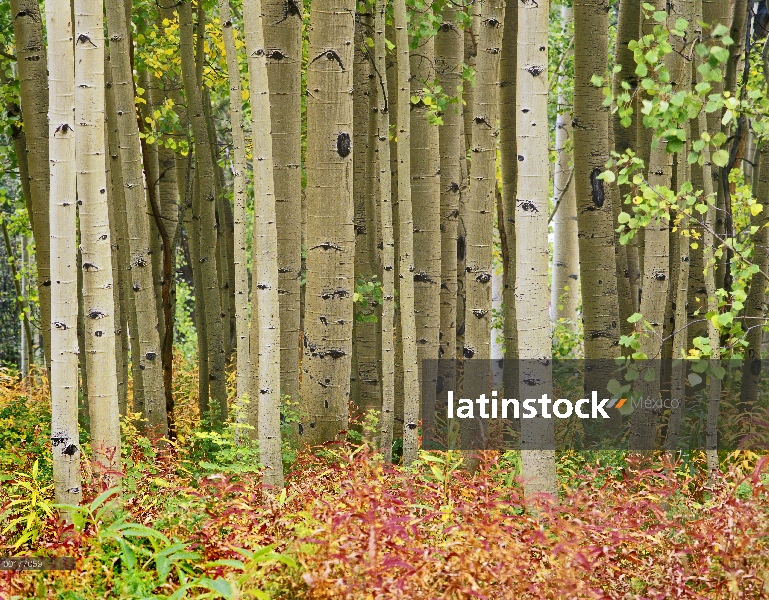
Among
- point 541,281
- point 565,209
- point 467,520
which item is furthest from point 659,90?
point 565,209

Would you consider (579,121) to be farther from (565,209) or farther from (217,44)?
(565,209)

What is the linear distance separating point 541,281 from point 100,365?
2.60 metres

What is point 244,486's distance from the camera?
439 centimetres

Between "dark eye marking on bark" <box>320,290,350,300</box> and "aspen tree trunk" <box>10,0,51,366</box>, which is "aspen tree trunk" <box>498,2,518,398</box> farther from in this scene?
"aspen tree trunk" <box>10,0,51,366</box>

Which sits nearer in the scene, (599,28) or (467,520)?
(467,520)

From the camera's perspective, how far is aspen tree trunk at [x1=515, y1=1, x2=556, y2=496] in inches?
176

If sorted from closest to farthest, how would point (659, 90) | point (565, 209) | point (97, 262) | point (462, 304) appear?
point (659, 90) → point (97, 262) → point (462, 304) → point (565, 209)

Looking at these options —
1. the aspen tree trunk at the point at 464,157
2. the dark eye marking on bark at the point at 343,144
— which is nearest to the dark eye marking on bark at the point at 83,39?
the dark eye marking on bark at the point at 343,144

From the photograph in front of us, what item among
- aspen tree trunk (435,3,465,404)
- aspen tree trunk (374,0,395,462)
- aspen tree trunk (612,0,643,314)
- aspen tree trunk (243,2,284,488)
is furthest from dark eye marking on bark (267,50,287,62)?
aspen tree trunk (612,0,643,314)

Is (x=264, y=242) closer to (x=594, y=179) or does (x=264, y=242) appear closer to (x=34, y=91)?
(x=34, y=91)

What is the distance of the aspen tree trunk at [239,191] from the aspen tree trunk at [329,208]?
491mm

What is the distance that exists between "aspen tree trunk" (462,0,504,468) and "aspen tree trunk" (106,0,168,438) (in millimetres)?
2710

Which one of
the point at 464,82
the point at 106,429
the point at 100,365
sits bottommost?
the point at 106,429
